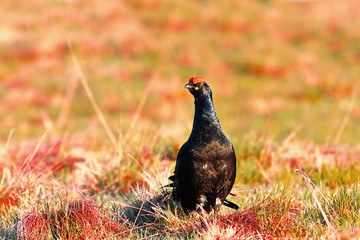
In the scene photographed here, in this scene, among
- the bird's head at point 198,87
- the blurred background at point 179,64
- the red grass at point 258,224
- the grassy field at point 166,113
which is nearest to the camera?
the red grass at point 258,224

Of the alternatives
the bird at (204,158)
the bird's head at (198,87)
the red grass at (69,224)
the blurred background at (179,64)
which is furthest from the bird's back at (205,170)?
the blurred background at (179,64)

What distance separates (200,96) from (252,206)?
92 cm

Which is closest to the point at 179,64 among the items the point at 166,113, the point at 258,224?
the point at 166,113

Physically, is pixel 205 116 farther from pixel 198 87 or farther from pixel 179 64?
pixel 179 64

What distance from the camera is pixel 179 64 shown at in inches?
619

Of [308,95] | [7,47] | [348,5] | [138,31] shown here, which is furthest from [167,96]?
[348,5]

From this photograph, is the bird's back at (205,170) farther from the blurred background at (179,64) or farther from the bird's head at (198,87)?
the blurred background at (179,64)

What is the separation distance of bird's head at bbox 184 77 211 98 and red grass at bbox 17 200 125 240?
3.72 feet

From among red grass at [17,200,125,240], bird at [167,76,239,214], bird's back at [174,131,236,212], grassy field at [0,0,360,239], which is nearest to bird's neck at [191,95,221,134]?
bird at [167,76,239,214]

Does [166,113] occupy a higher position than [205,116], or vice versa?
[205,116]

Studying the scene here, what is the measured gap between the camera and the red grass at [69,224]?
327cm

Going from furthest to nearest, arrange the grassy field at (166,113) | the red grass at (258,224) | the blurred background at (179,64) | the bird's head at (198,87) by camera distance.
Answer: the blurred background at (179,64)
the grassy field at (166,113)
the bird's head at (198,87)
the red grass at (258,224)

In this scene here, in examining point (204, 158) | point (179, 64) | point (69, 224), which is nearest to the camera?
point (204, 158)

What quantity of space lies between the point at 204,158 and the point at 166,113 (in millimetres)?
8658
